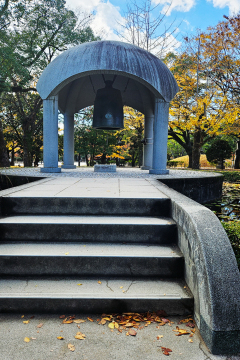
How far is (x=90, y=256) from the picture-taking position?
111 inches

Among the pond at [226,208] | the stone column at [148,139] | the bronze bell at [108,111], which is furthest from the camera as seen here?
the stone column at [148,139]

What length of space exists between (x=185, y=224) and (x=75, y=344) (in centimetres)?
160

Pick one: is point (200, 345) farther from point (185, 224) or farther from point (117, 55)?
point (117, 55)

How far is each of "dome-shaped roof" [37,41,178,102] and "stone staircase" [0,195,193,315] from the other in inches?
207

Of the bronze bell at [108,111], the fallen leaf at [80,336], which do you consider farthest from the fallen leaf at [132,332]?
the bronze bell at [108,111]

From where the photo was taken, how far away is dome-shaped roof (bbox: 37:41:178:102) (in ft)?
25.0

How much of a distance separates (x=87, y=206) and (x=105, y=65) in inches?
212

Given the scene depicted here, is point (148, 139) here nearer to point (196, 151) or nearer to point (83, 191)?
point (83, 191)

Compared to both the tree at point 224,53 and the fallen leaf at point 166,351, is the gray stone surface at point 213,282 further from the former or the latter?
the tree at point 224,53

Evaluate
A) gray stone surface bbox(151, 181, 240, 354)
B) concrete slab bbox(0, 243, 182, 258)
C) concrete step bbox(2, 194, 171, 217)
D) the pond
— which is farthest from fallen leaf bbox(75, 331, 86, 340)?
the pond

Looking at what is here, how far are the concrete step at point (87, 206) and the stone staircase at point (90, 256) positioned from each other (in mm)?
12

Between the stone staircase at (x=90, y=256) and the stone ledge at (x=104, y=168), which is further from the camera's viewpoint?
the stone ledge at (x=104, y=168)

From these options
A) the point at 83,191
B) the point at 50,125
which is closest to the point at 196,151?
the point at 50,125

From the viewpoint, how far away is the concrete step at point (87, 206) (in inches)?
148
